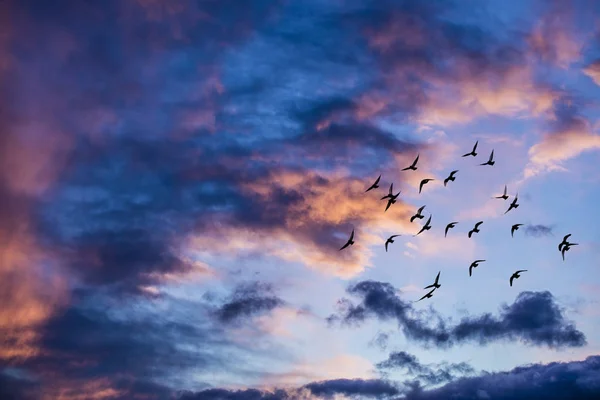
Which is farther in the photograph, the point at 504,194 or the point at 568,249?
the point at 504,194

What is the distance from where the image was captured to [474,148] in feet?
371

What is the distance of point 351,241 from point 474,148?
99.4 ft

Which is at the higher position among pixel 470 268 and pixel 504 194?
pixel 504 194

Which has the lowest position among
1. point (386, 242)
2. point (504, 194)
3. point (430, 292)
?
point (430, 292)

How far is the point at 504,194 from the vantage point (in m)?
116

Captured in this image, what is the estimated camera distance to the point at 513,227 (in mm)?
112875

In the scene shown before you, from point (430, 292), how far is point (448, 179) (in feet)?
75.3

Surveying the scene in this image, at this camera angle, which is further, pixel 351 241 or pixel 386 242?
pixel 386 242

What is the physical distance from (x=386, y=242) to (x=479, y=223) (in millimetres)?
18755

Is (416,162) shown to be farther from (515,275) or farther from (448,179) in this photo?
(515,275)

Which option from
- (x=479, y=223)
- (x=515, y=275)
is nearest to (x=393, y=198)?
(x=479, y=223)

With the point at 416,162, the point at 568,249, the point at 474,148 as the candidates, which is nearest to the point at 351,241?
the point at 416,162

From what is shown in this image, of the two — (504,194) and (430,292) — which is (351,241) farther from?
(504,194)

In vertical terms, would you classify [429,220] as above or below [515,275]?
above
